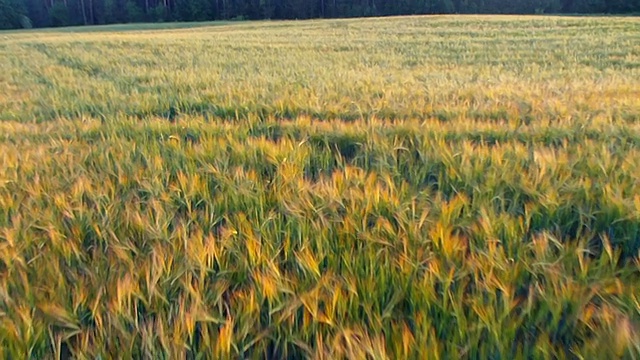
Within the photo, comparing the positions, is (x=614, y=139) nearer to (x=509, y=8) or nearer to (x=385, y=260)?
(x=385, y=260)

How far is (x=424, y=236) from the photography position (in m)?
1.36

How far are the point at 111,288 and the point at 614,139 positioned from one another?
2614 millimetres

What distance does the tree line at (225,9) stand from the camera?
47.5 m

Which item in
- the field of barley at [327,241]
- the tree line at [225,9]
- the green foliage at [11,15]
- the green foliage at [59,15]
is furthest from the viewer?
the green foliage at [59,15]

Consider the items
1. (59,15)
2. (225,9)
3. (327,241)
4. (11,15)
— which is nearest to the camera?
(327,241)

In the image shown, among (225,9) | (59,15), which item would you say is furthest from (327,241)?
(59,15)

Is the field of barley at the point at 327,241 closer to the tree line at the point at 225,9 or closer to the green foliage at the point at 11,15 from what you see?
the tree line at the point at 225,9

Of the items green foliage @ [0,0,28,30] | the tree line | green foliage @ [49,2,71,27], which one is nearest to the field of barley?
the tree line

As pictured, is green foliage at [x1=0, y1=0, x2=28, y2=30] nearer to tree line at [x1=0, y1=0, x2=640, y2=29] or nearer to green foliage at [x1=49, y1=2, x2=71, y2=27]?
tree line at [x1=0, y1=0, x2=640, y2=29]

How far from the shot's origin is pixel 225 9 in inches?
2140

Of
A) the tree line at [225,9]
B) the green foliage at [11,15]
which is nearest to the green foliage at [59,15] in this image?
the tree line at [225,9]

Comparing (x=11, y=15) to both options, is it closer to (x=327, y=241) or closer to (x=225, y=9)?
(x=225, y=9)

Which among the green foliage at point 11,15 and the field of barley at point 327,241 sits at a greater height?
the green foliage at point 11,15

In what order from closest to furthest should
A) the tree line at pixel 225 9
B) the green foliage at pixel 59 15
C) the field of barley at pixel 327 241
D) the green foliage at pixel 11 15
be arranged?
the field of barley at pixel 327 241, the tree line at pixel 225 9, the green foliage at pixel 11 15, the green foliage at pixel 59 15
